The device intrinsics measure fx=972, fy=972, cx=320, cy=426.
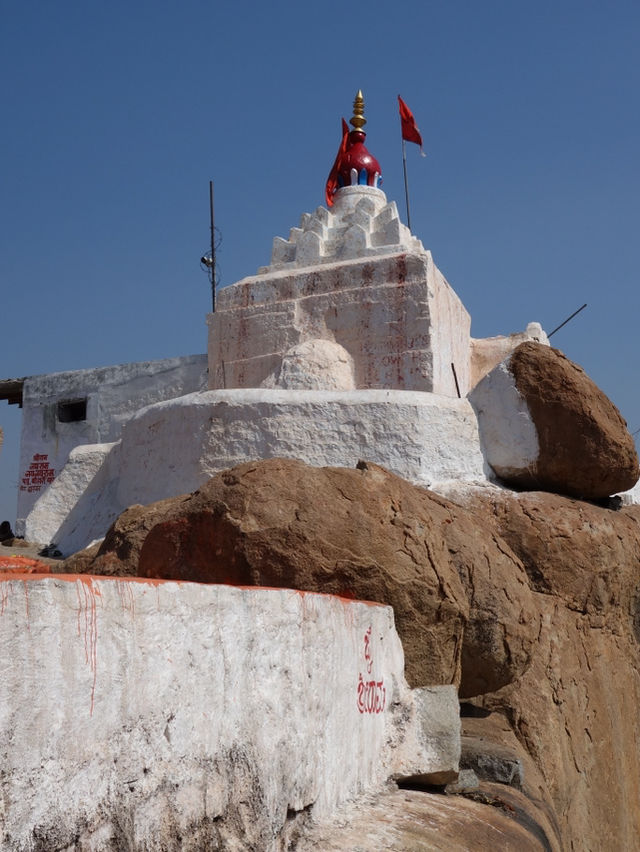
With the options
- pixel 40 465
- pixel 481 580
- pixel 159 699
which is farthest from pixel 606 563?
pixel 40 465

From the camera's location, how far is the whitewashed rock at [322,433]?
27.5ft

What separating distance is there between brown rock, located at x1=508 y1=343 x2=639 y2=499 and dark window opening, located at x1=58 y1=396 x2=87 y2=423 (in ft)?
30.6

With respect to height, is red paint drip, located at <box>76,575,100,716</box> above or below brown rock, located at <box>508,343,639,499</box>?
below

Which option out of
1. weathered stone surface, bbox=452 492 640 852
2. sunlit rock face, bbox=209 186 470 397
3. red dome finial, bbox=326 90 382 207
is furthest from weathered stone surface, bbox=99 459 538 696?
red dome finial, bbox=326 90 382 207

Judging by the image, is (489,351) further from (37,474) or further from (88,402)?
(37,474)

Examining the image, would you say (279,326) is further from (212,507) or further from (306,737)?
(306,737)

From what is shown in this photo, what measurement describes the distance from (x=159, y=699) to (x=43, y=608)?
0.61 metres

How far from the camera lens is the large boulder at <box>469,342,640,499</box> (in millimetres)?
8125

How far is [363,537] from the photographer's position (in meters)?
4.93

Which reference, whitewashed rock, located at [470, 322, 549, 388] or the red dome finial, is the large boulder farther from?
the red dome finial

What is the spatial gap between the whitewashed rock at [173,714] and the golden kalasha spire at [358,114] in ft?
42.5

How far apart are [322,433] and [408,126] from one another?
9.70 m

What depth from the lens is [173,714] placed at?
281cm

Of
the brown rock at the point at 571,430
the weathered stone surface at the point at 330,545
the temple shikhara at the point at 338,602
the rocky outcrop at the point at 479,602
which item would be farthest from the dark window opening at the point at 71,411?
the weathered stone surface at the point at 330,545
